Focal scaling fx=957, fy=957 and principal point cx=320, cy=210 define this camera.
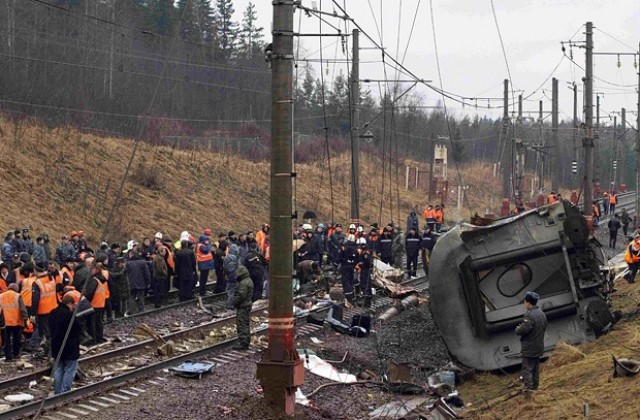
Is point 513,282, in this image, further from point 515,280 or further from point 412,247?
point 412,247

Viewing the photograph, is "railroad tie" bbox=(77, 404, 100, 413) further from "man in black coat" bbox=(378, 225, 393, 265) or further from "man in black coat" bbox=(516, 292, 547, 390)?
"man in black coat" bbox=(378, 225, 393, 265)

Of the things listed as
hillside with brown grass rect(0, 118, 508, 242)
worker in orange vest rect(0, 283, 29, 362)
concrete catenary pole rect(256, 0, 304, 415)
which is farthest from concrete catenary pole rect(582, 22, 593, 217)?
concrete catenary pole rect(256, 0, 304, 415)

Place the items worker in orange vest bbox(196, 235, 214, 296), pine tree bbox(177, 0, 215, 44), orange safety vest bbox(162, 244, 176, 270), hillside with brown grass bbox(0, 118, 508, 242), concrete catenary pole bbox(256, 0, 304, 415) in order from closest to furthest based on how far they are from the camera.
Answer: concrete catenary pole bbox(256, 0, 304, 415), orange safety vest bbox(162, 244, 176, 270), worker in orange vest bbox(196, 235, 214, 296), hillside with brown grass bbox(0, 118, 508, 242), pine tree bbox(177, 0, 215, 44)

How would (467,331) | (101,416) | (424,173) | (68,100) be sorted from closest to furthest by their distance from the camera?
(101,416), (467,331), (68,100), (424,173)

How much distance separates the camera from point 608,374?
12438 millimetres

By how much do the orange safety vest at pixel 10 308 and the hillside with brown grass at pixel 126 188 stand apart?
11.0 m

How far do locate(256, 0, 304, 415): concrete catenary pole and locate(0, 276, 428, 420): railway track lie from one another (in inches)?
90.4

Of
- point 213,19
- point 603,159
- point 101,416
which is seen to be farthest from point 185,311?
point 603,159

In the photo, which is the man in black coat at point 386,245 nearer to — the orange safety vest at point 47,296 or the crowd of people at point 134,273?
the crowd of people at point 134,273

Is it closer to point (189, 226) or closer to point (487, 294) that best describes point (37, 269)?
point (487, 294)

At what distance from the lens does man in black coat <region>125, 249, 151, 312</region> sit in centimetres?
2055

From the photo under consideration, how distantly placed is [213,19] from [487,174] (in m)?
29.5

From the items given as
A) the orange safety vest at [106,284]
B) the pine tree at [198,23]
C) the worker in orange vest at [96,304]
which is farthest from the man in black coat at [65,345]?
the pine tree at [198,23]

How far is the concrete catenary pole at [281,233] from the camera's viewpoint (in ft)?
38.6
